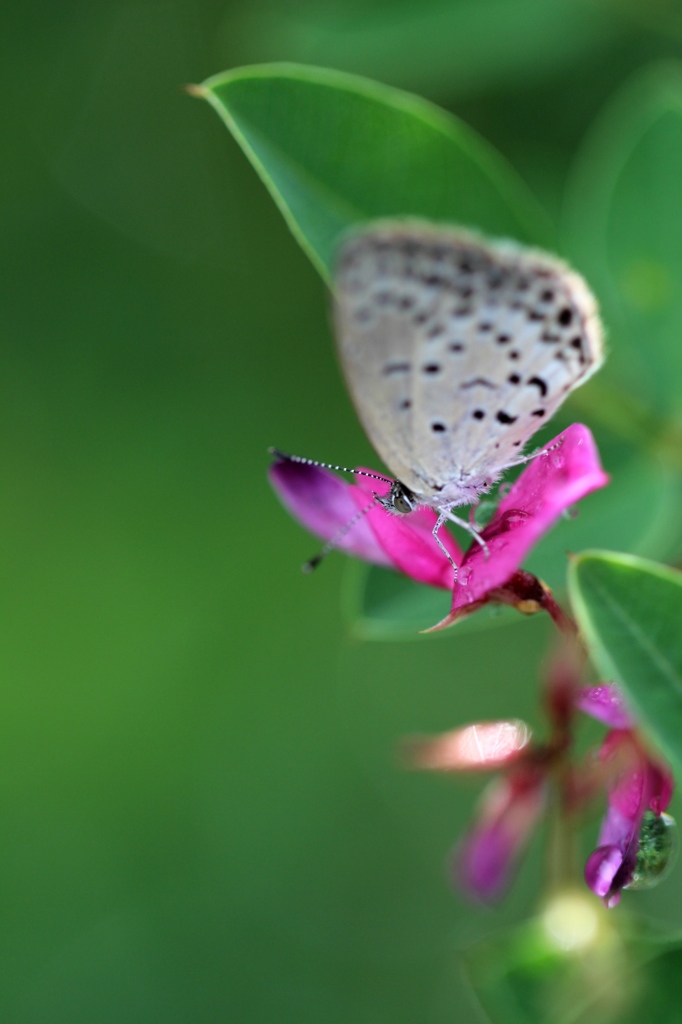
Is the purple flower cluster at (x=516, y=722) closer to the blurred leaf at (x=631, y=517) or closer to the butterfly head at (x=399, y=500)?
the butterfly head at (x=399, y=500)

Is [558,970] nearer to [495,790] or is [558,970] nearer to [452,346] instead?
[495,790]

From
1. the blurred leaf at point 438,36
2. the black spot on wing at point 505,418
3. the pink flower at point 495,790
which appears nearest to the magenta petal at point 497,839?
the pink flower at point 495,790

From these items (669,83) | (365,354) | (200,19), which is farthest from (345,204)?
(200,19)

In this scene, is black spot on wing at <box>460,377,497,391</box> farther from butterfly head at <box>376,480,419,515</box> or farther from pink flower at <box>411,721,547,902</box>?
pink flower at <box>411,721,547,902</box>

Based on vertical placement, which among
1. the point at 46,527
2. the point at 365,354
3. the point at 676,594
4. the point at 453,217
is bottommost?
the point at 676,594

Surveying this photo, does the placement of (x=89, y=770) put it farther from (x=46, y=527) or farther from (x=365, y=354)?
(x=365, y=354)

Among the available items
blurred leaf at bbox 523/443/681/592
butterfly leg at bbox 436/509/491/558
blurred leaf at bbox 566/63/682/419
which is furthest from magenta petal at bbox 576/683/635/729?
blurred leaf at bbox 566/63/682/419

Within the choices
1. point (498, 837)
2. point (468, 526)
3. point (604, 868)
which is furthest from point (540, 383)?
point (498, 837)
